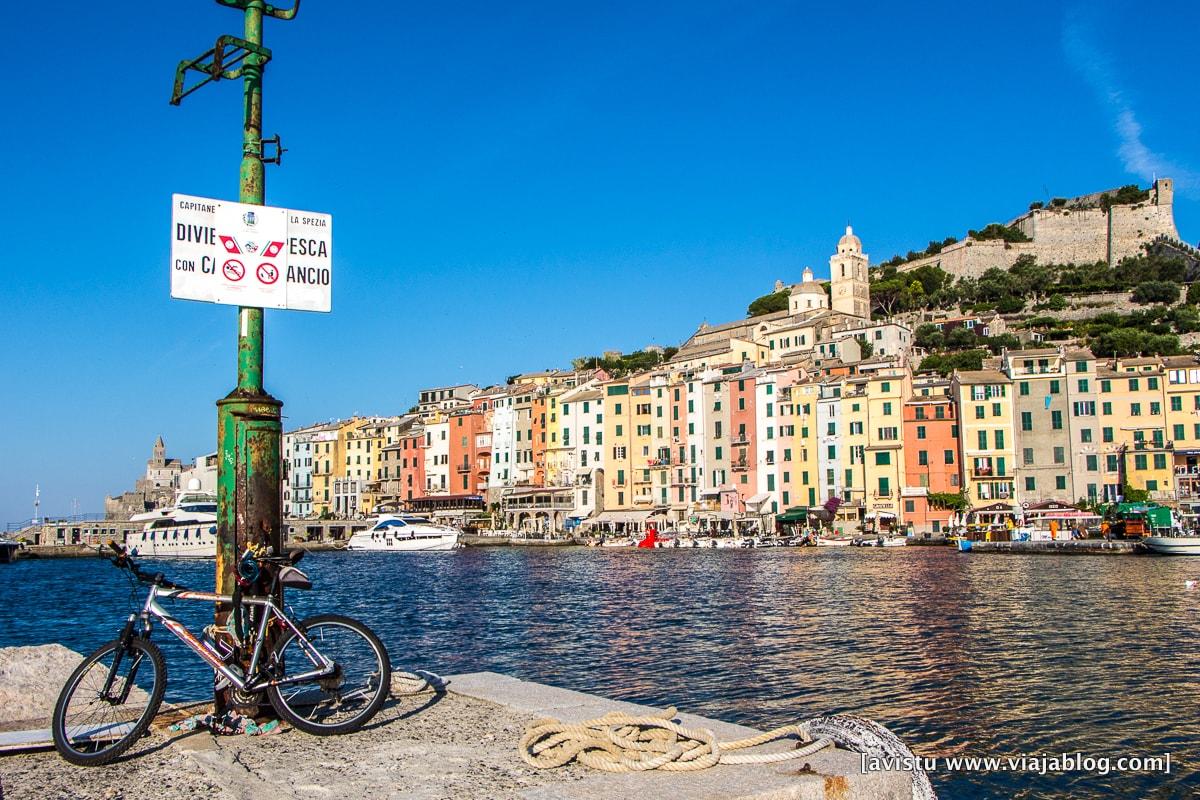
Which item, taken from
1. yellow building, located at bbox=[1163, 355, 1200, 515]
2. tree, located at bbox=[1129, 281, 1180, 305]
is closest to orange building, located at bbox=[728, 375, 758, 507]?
yellow building, located at bbox=[1163, 355, 1200, 515]

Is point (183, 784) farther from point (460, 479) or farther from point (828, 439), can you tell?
point (460, 479)

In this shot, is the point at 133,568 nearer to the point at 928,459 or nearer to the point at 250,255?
the point at 250,255

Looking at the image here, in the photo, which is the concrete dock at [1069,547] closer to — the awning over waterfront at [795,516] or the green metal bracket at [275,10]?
the awning over waterfront at [795,516]

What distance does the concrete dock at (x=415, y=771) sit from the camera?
204 inches

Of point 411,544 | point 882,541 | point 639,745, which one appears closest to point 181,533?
point 411,544

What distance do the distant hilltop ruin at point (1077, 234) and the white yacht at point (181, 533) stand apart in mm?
101360

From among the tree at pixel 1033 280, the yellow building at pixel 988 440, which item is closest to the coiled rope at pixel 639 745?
the yellow building at pixel 988 440

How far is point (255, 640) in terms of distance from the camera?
279 inches

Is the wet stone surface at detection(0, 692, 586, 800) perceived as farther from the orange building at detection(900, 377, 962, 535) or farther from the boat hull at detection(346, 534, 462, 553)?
the boat hull at detection(346, 534, 462, 553)

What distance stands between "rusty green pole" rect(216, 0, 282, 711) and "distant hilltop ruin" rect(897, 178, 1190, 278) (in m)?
145

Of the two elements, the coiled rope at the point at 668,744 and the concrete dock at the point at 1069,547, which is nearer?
the coiled rope at the point at 668,744

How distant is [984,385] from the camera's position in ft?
247

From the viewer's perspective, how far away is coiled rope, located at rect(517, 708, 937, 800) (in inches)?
221

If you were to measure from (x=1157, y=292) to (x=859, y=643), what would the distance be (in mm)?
111847
